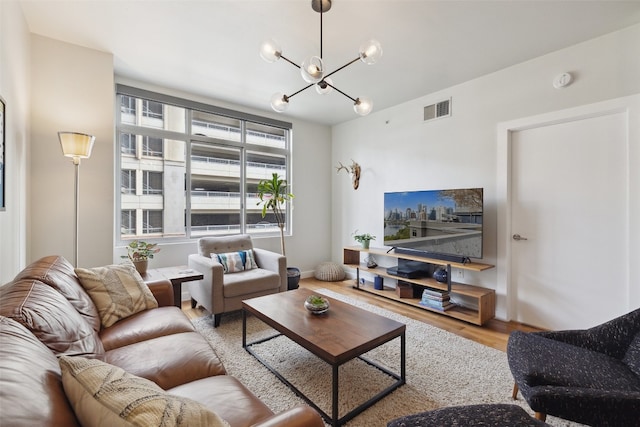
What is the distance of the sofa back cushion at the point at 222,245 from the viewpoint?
3.42m

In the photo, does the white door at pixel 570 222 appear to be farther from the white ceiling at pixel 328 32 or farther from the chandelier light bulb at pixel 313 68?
the chandelier light bulb at pixel 313 68

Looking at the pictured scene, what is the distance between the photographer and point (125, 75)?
10.6 ft

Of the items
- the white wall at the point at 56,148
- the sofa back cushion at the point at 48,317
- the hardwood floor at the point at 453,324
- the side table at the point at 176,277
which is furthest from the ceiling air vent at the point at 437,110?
the sofa back cushion at the point at 48,317

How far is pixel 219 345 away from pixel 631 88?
4.08m

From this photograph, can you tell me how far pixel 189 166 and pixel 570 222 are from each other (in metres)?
4.39

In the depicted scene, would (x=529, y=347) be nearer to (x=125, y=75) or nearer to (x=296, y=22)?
(x=296, y=22)

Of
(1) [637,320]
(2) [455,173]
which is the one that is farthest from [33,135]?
(1) [637,320]

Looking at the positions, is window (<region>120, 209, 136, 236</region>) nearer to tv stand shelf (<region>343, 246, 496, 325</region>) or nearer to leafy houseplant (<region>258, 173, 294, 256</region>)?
leafy houseplant (<region>258, 173, 294, 256</region>)

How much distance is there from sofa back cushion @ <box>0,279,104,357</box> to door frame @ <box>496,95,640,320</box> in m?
3.49

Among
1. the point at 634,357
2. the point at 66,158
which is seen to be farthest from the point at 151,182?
the point at 634,357

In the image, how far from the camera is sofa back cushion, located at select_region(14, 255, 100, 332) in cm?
151

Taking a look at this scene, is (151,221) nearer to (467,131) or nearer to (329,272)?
(329,272)

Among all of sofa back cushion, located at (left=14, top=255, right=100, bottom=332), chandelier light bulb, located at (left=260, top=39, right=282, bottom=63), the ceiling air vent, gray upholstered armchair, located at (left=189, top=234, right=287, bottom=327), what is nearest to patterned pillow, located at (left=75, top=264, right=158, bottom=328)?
sofa back cushion, located at (left=14, top=255, right=100, bottom=332)

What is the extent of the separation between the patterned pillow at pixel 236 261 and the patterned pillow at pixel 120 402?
8.08 ft
